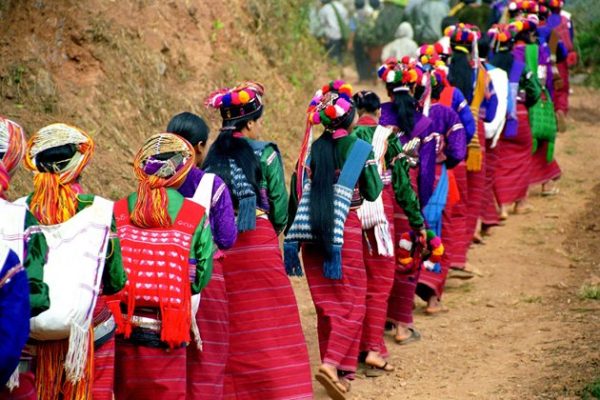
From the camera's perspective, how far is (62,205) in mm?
5039

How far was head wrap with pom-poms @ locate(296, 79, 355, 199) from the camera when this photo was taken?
23.6ft

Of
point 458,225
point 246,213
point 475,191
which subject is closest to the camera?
point 246,213

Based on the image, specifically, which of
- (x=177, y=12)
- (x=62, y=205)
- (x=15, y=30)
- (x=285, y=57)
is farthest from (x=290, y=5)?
(x=62, y=205)

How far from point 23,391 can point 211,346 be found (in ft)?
5.50

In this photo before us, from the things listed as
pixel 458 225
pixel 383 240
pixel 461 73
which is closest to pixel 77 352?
pixel 383 240

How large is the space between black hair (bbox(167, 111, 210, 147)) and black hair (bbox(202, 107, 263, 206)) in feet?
1.64

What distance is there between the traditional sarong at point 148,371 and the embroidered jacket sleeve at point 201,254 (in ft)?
1.07

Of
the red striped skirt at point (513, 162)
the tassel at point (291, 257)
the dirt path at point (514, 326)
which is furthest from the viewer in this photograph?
the red striped skirt at point (513, 162)

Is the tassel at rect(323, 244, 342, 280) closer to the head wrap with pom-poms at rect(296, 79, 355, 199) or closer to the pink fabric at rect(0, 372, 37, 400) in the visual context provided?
the head wrap with pom-poms at rect(296, 79, 355, 199)

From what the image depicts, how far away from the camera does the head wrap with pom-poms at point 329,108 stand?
7180 millimetres

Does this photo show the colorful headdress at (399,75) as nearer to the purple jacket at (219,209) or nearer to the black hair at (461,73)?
the black hair at (461,73)

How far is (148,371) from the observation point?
571 cm

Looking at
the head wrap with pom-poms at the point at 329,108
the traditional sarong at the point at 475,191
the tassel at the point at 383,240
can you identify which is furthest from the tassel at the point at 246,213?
the traditional sarong at the point at 475,191

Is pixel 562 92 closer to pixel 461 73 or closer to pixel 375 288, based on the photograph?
pixel 461 73
